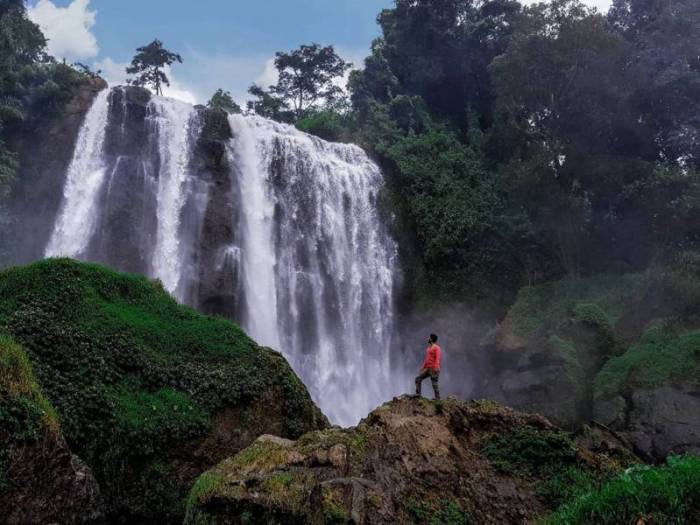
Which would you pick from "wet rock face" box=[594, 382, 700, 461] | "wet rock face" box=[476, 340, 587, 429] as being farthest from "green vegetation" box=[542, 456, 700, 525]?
"wet rock face" box=[476, 340, 587, 429]

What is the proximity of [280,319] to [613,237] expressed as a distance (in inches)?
533

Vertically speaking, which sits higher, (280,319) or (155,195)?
(155,195)

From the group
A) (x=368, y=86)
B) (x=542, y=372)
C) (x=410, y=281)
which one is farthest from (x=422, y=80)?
(x=542, y=372)

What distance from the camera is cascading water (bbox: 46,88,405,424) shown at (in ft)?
63.1

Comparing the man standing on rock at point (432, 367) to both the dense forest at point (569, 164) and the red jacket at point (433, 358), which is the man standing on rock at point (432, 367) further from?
the dense forest at point (569, 164)

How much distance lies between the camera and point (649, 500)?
15.2 feet

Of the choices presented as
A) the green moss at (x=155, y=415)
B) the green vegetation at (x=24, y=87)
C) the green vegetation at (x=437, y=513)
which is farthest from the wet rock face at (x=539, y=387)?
the green vegetation at (x=24, y=87)

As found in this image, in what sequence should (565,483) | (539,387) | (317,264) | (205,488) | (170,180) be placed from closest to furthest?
(205,488) < (565,483) < (539,387) < (170,180) < (317,264)

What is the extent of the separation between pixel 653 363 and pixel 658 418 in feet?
6.40

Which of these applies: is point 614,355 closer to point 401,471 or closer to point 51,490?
point 401,471

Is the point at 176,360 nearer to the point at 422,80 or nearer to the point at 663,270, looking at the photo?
the point at 663,270

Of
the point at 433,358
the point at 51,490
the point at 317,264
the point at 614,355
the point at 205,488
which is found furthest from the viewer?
the point at 317,264

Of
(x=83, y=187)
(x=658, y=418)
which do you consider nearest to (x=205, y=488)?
(x=658, y=418)

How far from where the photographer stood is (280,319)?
784 inches
